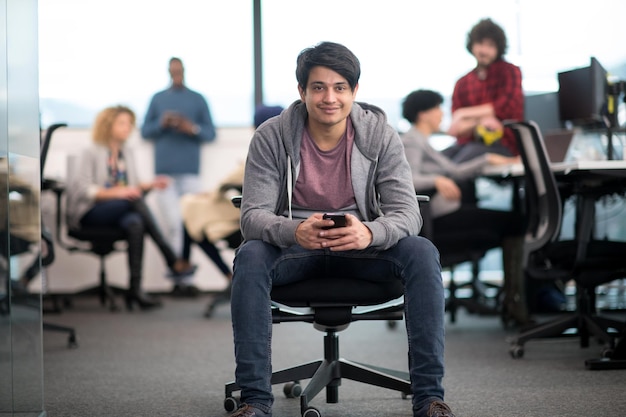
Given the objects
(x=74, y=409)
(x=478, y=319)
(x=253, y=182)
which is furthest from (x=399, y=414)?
(x=478, y=319)

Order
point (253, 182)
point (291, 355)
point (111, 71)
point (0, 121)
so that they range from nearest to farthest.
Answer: point (0, 121), point (253, 182), point (291, 355), point (111, 71)

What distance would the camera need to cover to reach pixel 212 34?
20.7 ft

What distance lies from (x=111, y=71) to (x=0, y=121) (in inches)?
173

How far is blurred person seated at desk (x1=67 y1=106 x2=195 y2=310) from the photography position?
5301 mm

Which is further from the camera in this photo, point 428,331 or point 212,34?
point 212,34

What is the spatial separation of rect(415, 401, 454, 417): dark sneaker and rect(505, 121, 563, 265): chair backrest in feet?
4.56

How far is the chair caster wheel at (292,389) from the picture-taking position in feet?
8.99

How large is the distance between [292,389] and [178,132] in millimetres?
3631

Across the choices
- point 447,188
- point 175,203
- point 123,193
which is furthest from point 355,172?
point 175,203

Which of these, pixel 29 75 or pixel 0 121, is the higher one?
pixel 29 75

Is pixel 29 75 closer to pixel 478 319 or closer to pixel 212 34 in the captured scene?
pixel 478 319

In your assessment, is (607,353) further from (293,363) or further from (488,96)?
(488,96)

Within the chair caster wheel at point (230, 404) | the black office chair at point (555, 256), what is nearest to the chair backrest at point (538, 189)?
the black office chair at point (555, 256)

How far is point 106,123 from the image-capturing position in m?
5.53
